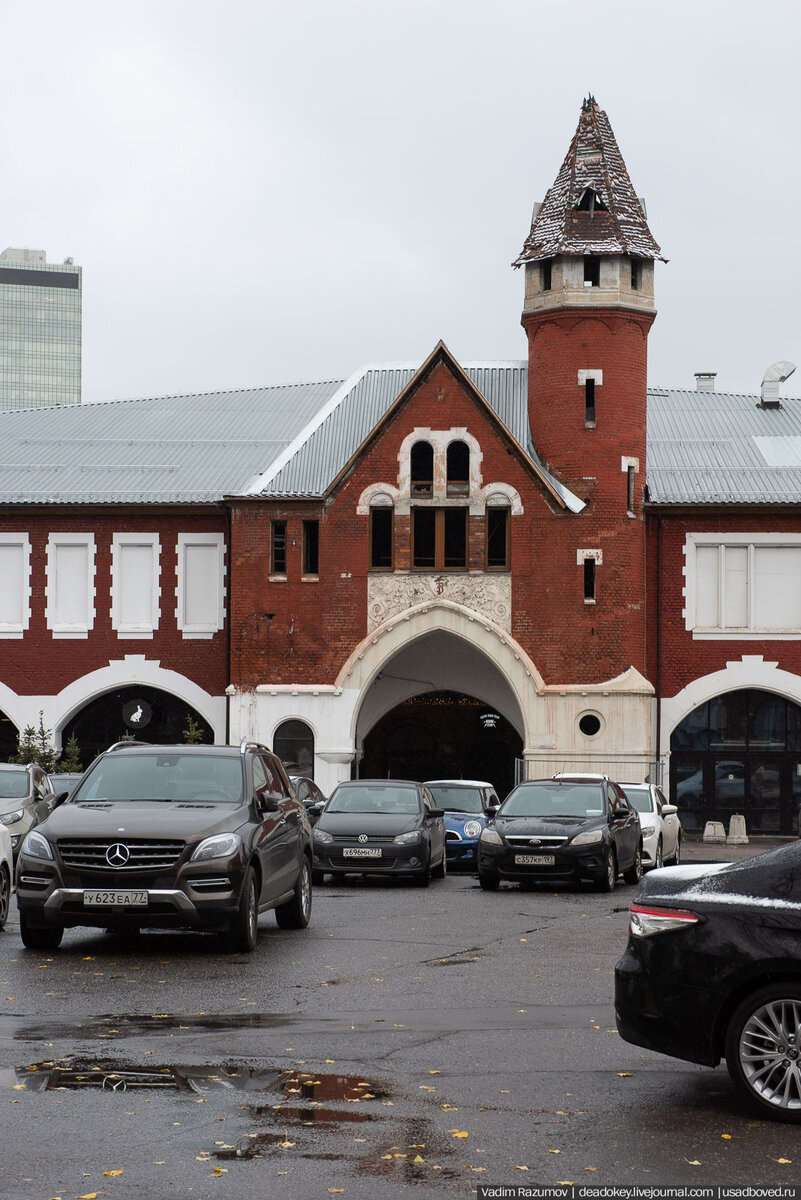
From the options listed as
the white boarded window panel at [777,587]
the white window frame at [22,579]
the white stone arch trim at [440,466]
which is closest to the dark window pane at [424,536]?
the white stone arch trim at [440,466]

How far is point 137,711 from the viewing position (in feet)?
145

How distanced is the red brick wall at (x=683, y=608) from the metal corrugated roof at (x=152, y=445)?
10.6 m

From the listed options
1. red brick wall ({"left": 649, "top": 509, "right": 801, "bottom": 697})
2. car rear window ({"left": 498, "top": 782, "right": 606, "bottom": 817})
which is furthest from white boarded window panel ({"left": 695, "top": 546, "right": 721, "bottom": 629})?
car rear window ({"left": 498, "top": 782, "right": 606, "bottom": 817})

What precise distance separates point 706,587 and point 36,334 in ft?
490

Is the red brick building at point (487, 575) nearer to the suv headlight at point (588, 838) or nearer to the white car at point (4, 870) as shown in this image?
the suv headlight at point (588, 838)

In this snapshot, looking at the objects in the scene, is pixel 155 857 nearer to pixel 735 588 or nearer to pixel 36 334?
pixel 735 588

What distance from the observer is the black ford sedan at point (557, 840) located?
75.5 feet

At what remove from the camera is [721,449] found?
150 ft

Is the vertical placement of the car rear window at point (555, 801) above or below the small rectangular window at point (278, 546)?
below

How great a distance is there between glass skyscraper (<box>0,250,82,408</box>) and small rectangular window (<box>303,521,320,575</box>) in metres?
142

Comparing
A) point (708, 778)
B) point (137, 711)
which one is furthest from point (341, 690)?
point (708, 778)

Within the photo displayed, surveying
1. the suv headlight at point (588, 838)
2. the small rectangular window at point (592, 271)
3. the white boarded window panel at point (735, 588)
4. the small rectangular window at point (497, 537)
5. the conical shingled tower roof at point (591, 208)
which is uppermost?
the conical shingled tower roof at point (591, 208)

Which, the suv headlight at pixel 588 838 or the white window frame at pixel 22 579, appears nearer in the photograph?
the suv headlight at pixel 588 838

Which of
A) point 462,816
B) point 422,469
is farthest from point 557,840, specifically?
point 422,469
